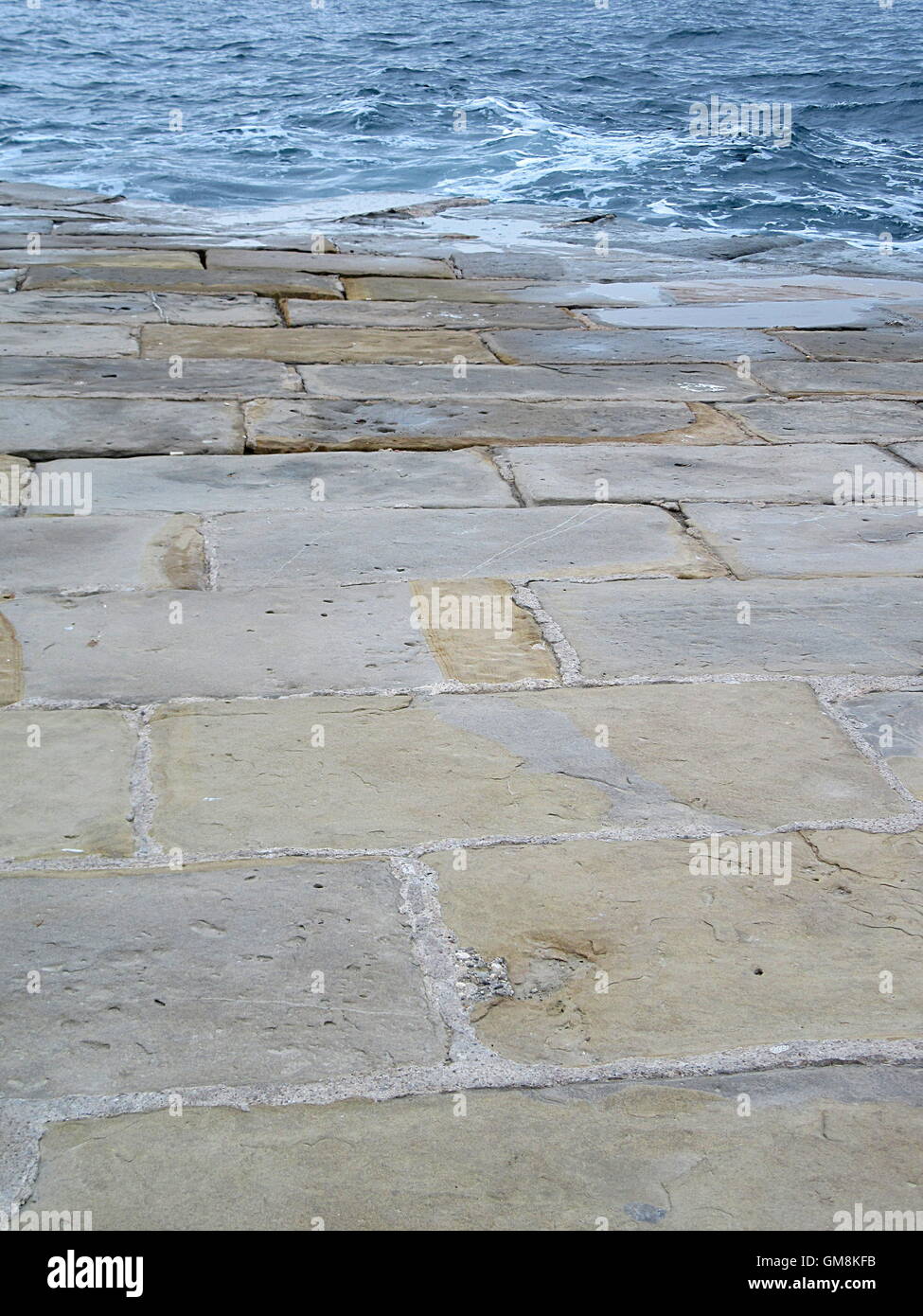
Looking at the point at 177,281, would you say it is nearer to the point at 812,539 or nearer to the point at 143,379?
the point at 143,379

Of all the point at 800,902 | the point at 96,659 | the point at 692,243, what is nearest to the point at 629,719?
the point at 800,902

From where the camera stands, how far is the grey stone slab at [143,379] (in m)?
4.45

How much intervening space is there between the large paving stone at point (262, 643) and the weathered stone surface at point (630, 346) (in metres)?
2.37

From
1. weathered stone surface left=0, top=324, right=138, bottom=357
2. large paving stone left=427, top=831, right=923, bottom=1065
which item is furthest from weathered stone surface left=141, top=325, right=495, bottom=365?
large paving stone left=427, top=831, right=923, bottom=1065

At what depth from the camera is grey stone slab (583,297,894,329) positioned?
229 inches

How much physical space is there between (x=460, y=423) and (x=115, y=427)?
1111mm

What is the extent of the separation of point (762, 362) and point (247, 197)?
337 inches

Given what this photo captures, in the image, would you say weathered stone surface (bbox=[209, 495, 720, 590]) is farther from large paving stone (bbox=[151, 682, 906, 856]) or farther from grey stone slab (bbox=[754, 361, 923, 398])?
grey stone slab (bbox=[754, 361, 923, 398])

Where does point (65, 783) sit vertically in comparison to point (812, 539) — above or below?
above

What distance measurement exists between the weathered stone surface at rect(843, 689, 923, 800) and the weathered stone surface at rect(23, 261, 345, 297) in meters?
4.19

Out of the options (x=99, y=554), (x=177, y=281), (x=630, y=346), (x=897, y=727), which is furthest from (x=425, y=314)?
(x=897, y=727)

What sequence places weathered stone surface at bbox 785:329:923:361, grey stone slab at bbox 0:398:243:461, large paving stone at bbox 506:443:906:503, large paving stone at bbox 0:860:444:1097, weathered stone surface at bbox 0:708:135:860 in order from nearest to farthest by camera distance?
large paving stone at bbox 0:860:444:1097 → weathered stone surface at bbox 0:708:135:860 → large paving stone at bbox 506:443:906:503 → grey stone slab at bbox 0:398:243:461 → weathered stone surface at bbox 785:329:923:361

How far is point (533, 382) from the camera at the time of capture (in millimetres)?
4781

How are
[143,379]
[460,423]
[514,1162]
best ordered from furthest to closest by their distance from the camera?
1. [143,379]
2. [460,423]
3. [514,1162]
